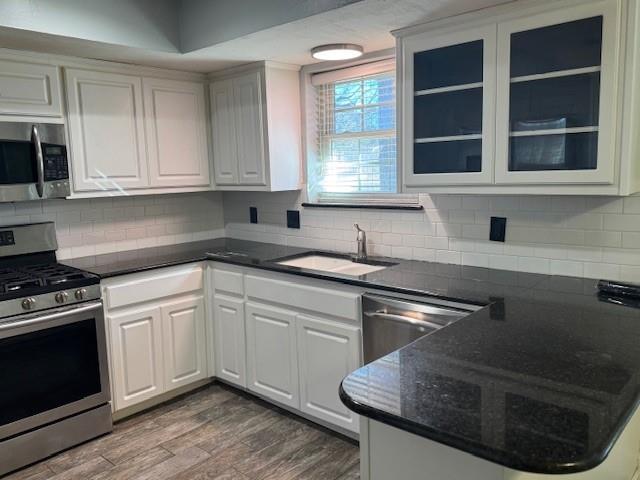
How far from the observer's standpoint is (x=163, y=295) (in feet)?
10.1

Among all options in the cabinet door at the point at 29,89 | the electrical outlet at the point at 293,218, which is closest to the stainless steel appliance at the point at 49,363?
the cabinet door at the point at 29,89

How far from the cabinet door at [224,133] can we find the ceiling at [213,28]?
0.32m

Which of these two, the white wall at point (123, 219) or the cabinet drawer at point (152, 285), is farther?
the white wall at point (123, 219)

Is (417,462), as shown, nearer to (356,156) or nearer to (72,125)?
(356,156)

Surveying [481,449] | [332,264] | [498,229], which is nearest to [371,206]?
[332,264]

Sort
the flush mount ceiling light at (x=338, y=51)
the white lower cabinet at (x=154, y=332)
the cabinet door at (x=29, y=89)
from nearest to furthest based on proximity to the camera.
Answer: the cabinet door at (x=29, y=89), the flush mount ceiling light at (x=338, y=51), the white lower cabinet at (x=154, y=332)

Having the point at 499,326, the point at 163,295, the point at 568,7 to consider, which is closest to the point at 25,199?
the point at 163,295

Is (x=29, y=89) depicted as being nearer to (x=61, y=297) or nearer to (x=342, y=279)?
(x=61, y=297)

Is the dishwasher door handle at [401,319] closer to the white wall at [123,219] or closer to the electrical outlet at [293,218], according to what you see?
the electrical outlet at [293,218]

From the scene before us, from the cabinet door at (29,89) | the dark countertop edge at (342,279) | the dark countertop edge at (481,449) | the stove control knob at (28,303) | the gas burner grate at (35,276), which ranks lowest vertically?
the stove control knob at (28,303)

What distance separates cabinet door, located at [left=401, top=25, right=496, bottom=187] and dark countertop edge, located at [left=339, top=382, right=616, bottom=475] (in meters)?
1.37

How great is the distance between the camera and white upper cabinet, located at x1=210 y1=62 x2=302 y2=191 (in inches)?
129

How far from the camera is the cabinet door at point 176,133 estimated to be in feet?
11.0

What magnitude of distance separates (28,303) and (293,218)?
168cm
